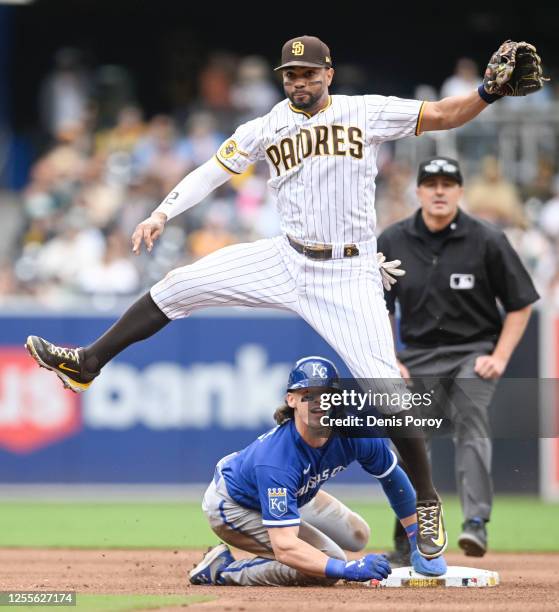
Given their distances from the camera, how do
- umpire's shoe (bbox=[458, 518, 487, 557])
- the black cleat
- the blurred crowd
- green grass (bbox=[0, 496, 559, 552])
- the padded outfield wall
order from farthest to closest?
the blurred crowd, the padded outfield wall, green grass (bbox=[0, 496, 559, 552]), umpire's shoe (bbox=[458, 518, 487, 557]), the black cleat

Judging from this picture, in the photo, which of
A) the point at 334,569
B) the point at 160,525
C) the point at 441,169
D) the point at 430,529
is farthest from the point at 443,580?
the point at 160,525

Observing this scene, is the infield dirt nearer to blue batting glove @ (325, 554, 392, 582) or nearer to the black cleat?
blue batting glove @ (325, 554, 392, 582)

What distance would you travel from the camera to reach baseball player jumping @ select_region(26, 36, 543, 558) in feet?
20.8

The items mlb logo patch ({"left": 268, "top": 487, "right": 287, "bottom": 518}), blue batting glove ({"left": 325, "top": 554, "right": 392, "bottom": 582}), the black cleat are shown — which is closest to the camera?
blue batting glove ({"left": 325, "top": 554, "right": 392, "bottom": 582})

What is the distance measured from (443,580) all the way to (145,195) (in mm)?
8484

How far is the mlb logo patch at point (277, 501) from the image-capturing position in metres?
6.20

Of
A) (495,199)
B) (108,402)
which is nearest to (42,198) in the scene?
(108,402)

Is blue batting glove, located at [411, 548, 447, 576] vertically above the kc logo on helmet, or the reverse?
the kc logo on helmet

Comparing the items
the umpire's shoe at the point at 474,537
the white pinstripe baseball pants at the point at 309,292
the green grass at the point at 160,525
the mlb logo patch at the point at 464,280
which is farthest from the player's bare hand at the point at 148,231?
the green grass at the point at 160,525

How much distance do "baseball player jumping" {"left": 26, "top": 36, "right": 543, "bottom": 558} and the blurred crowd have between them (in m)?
5.77

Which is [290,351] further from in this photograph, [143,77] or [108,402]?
[143,77]

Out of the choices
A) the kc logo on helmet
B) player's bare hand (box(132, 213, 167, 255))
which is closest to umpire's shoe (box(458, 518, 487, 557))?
the kc logo on helmet

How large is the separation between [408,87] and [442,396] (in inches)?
434

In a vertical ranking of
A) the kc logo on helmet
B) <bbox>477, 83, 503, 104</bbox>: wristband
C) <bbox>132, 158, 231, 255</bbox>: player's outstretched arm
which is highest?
<bbox>477, 83, 503, 104</bbox>: wristband
